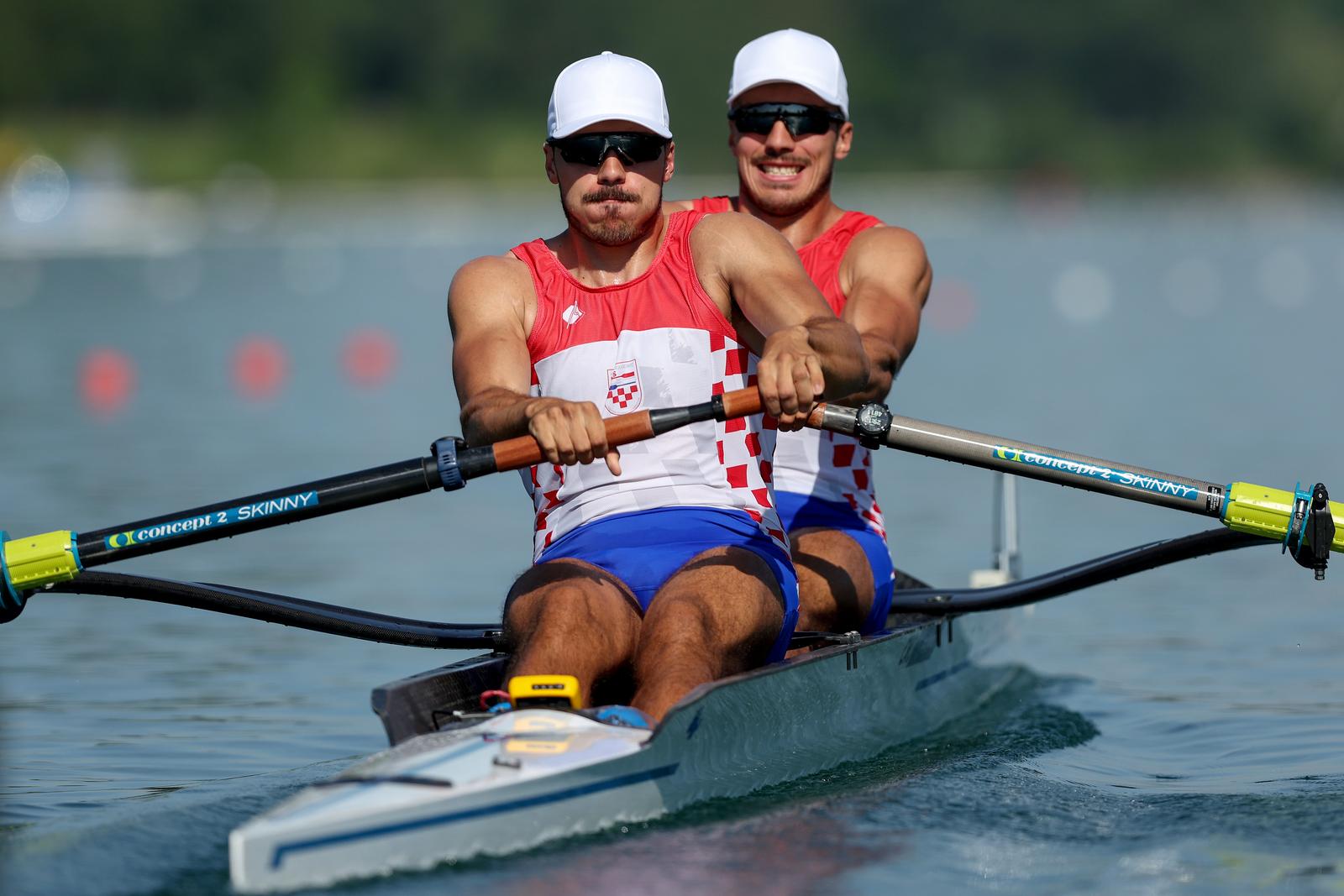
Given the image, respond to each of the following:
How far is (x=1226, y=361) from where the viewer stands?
2234 cm

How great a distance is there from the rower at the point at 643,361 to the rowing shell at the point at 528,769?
226 mm

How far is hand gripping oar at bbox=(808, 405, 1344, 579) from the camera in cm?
585

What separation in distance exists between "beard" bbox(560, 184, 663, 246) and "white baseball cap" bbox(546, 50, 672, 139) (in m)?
0.20

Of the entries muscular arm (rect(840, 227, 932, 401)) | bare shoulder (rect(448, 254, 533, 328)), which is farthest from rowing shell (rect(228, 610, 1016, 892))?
bare shoulder (rect(448, 254, 533, 328))

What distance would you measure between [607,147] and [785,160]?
1.53 metres

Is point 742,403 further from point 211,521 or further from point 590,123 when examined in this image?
point 211,521

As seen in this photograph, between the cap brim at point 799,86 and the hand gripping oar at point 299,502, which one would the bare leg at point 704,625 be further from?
the cap brim at point 799,86

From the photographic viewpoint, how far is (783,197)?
23.4 feet

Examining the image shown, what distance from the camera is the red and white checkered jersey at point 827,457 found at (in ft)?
23.0

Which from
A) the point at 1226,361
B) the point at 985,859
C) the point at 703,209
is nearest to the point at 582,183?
the point at 703,209

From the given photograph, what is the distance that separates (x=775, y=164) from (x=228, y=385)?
14588 millimetres

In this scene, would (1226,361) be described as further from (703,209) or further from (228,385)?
(703,209)

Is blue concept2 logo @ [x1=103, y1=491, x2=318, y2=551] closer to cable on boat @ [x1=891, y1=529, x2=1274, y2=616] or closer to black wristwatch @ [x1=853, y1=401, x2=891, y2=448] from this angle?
black wristwatch @ [x1=853, y1=401, x2=891, y2=448]

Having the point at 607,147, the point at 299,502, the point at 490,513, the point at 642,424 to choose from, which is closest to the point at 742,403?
the point at 642,424
